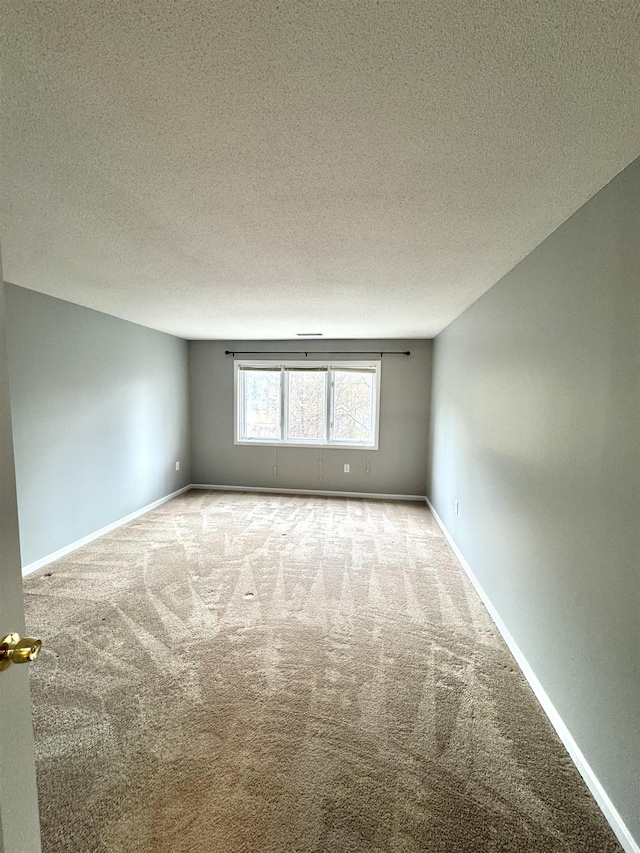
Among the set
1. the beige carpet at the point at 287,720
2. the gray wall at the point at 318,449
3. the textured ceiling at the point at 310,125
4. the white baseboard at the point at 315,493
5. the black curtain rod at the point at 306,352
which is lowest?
the beige carpet at the point at 287,720

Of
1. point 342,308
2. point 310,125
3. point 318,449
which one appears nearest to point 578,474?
point 310,125

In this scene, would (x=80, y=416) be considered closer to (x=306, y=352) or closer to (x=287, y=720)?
(x=306, y=352)

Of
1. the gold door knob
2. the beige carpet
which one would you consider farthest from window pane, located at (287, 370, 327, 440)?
the gold door knob

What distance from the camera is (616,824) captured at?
1.16 m

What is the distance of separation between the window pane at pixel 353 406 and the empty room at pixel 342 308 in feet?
6.61

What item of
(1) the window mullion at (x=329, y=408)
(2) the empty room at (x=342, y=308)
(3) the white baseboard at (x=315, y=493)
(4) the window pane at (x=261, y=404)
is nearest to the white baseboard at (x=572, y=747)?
(2) the empty room at (x=342, y=308)

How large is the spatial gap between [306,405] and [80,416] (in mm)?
2768

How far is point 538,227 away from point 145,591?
3.23 meters

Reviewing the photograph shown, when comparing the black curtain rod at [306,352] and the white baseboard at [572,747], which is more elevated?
the black curtain rod at [306,352]

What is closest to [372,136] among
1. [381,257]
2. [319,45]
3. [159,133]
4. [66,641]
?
[319,45]

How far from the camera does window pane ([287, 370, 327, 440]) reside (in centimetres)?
512

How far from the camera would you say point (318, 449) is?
514 centimetres

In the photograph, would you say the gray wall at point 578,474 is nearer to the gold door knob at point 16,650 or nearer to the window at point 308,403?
the gold door knob at point 16,650

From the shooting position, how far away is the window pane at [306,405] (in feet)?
16.8
